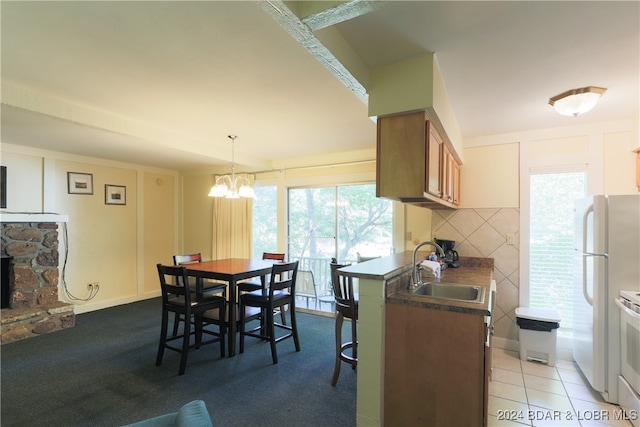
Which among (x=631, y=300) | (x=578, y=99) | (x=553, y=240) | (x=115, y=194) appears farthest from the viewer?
(x=115, y=194)

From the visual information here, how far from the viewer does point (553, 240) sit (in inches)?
125

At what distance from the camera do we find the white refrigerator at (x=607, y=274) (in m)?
2.22

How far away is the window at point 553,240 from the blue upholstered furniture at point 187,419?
3.44 meters

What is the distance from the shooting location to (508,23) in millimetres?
1494

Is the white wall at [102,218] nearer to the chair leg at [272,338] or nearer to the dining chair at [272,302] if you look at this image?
the dining chair at [272,302]

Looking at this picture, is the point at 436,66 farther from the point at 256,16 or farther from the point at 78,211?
the point at 78,211

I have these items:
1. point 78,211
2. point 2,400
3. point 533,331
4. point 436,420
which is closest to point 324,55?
point 436,420

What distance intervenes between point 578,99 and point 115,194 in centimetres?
587

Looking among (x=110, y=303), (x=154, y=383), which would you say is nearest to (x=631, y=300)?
(x=154, y=383)

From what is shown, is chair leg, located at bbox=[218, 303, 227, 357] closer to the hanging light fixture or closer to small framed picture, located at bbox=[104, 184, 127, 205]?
the hanging light fixture

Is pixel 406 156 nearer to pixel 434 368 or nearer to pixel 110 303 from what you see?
pixel 434 368

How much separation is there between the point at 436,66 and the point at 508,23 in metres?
0.46

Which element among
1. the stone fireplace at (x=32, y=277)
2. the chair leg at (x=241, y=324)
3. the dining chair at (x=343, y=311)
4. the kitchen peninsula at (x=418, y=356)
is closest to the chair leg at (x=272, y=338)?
the chair leg at (x=241, y=324)

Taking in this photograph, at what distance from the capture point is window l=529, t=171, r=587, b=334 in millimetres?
3105
